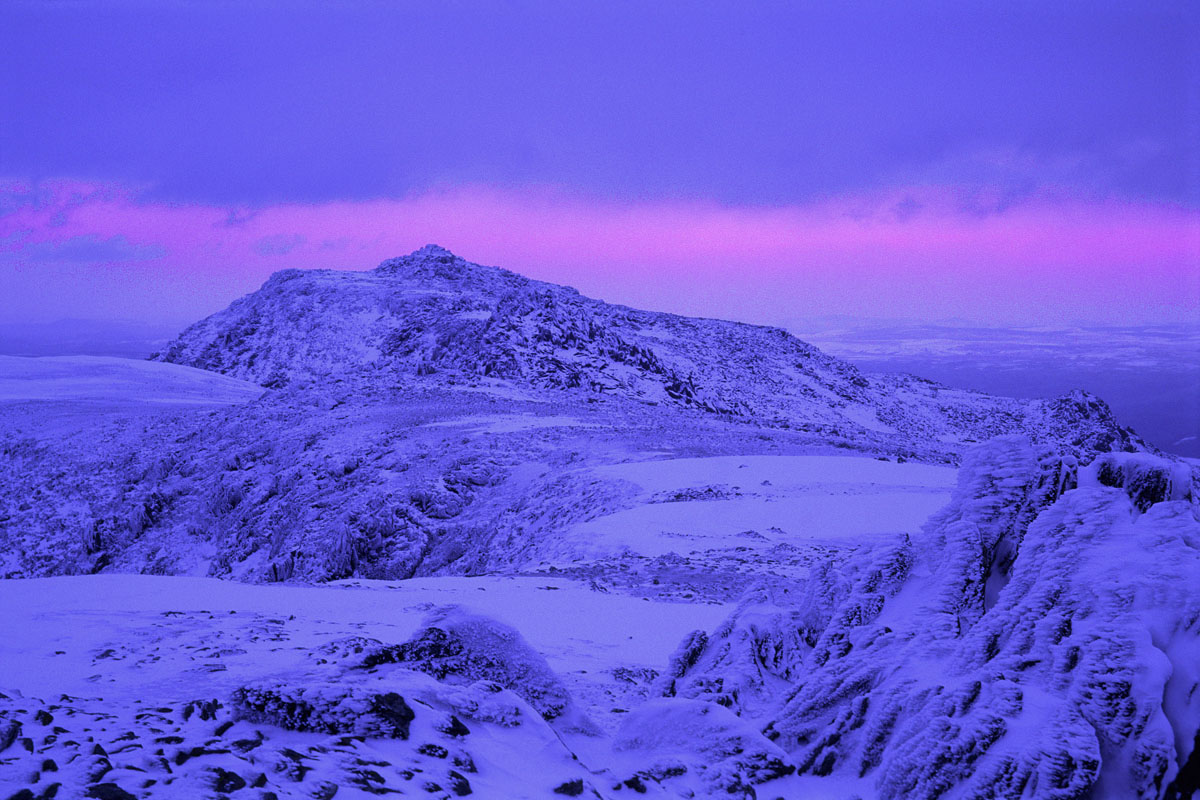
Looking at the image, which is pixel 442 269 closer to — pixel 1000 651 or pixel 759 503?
pixel 759 503

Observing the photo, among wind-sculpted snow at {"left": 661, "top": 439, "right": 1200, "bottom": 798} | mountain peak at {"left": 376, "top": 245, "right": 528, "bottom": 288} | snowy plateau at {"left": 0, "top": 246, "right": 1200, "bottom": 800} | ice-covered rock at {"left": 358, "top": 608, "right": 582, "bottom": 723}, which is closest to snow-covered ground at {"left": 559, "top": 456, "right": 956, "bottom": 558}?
snowy plateau at {"left": 0, "top": 246, "right": 1200, "bottom": 800}

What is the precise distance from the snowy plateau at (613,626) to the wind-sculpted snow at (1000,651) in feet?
0.08

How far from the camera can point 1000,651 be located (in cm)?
679

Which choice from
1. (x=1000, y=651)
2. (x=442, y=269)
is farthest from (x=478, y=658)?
(x=442, y=269)

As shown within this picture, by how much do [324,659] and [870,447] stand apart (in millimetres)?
27389

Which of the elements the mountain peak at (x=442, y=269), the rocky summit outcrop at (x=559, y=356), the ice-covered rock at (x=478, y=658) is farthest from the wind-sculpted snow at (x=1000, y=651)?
the mountain peak at (x=442, y=269)

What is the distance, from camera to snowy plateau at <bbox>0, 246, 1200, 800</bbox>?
223 inches

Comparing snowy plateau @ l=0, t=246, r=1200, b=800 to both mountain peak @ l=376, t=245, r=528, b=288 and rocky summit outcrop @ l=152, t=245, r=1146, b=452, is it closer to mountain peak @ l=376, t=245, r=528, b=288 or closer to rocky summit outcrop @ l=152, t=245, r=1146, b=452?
rocky summit outcrop @ l=152, t=245, r=1146, b=452

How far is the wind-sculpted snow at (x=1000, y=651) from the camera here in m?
5.38

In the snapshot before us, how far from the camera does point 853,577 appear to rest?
366 inches

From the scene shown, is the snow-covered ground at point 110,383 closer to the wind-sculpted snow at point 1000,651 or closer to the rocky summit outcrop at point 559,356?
the rocky summit outcrop at point 559,356

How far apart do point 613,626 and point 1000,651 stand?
21.9 ft

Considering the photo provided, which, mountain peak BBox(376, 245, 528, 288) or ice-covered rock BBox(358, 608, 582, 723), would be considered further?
mountain peak BBox(376, 245, 528, 288)

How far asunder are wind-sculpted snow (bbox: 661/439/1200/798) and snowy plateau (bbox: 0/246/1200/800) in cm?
2
